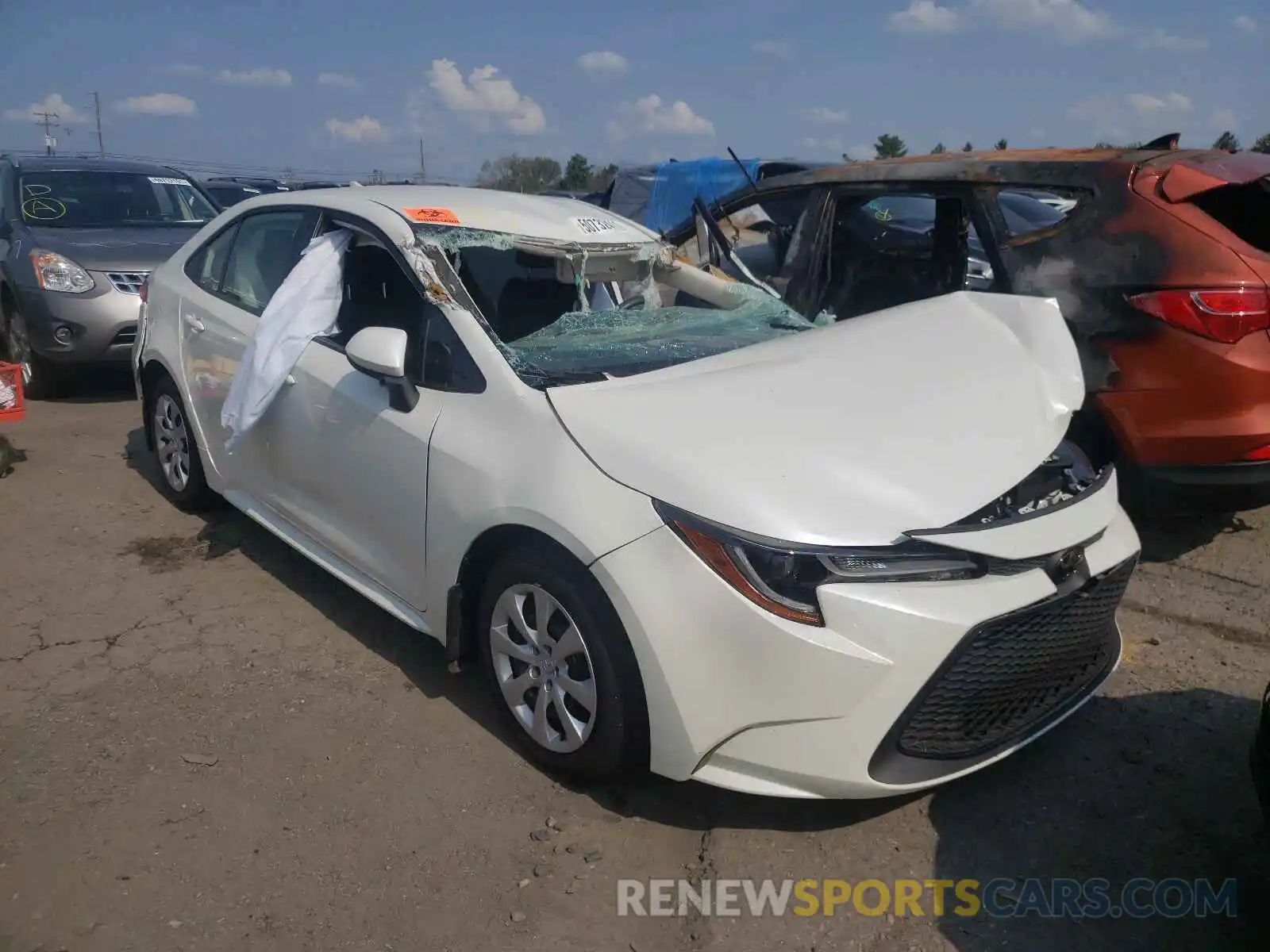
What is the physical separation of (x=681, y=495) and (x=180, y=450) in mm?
3321

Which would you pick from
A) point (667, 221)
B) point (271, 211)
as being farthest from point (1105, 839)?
point (667, 221)

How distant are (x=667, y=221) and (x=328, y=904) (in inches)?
616

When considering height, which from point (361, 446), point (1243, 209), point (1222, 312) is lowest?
point (361, 446)

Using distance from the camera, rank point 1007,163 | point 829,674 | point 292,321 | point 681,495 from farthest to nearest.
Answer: point 1007,163 → point 292,321 → point 681,495 → point 829,674

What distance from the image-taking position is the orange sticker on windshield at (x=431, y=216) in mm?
3465

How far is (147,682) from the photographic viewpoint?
11.2ft

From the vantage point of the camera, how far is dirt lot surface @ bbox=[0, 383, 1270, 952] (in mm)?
2369


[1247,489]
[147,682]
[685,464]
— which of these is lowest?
[147,682]

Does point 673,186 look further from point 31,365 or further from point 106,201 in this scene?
point 31,365

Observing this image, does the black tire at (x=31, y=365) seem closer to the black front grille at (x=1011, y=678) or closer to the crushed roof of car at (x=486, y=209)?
the crushed roof of car at (x=486, y=209)

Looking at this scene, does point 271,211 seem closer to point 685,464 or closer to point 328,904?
point 685,464

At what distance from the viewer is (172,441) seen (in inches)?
191

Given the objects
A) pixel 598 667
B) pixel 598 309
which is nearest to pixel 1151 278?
pixel 598 309

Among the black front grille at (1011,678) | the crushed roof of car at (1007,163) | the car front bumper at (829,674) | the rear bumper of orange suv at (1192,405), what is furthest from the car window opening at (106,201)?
the black front grille at (1011,678)
